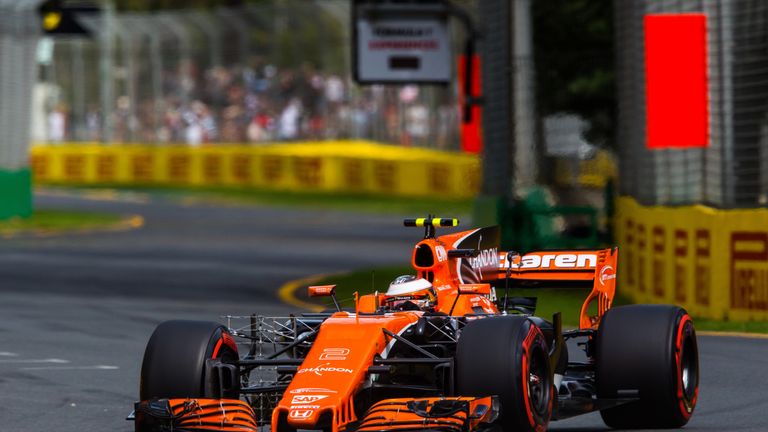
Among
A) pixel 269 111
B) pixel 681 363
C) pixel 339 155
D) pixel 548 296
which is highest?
pixel 269 111

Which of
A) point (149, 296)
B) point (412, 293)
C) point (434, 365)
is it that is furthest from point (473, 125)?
point (434, 365)

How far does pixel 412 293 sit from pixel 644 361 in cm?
131

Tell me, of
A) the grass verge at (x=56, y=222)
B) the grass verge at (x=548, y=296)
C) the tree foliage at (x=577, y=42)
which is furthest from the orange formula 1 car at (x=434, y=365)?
the tree foliage at (x=577, y=42)

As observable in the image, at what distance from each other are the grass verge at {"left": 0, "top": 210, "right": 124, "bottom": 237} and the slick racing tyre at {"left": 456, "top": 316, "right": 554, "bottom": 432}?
23194mm

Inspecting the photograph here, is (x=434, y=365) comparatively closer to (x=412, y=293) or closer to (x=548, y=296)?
(x=412, y=293)

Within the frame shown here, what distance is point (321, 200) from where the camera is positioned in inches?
1690

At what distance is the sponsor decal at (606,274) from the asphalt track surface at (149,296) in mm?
852

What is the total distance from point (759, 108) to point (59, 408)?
7.83 meters

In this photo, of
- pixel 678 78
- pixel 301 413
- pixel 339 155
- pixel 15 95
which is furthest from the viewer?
pixel 339 155

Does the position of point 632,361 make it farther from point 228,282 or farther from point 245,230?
point 245,230

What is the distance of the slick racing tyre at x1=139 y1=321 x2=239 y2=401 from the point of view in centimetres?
940

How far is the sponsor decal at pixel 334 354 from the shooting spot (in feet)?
29.8

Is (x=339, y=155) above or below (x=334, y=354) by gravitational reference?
below

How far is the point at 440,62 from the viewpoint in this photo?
27234 millimetres
